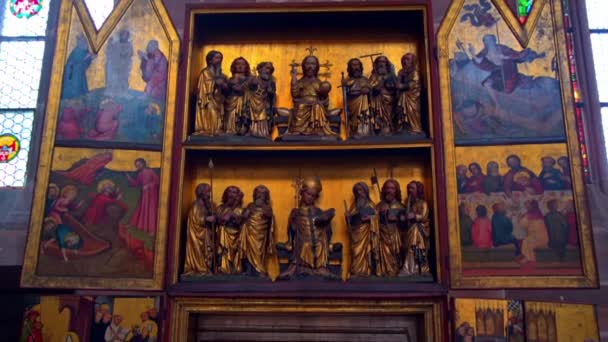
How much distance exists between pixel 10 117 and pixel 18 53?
897mm

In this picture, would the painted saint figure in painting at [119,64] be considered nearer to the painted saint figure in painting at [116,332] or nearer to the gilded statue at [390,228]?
the painted saint figure in painting at [116,332]

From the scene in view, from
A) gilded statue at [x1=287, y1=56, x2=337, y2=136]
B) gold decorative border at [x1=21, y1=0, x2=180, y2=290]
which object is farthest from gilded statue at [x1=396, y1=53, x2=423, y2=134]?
gold decorative border at [x1=21, y1=0, x2=180, y2=290]

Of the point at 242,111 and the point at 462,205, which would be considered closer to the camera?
the point at 462,205

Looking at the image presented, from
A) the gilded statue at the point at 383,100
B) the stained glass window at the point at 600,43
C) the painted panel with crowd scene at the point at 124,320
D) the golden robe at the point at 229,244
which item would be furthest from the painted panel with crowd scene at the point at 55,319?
the stained glass window at the point at 600,43

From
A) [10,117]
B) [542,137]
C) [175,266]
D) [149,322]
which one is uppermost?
[10,117]

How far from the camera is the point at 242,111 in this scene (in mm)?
6992

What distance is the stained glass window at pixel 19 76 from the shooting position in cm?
835

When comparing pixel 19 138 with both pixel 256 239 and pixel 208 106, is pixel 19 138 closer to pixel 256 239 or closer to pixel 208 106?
pixel 208 106

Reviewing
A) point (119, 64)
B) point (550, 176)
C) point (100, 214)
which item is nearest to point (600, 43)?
point (550, 176)

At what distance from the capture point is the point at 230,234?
6559mm

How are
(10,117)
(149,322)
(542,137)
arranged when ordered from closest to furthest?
(149,322) → (542,137) → (10,117)

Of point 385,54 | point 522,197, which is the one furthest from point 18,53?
point 522,197

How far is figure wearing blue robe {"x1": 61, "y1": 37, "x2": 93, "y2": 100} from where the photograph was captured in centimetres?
662

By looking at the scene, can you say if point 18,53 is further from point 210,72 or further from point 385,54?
point 385,54
